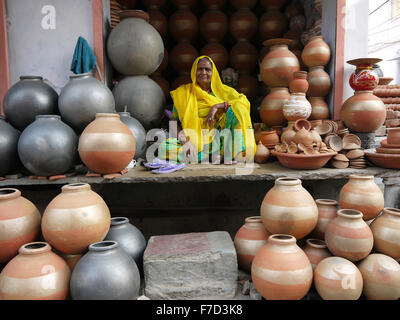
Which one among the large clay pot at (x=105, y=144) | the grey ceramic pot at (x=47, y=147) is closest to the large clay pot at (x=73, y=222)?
the large clay pot at (x=105, y=144)

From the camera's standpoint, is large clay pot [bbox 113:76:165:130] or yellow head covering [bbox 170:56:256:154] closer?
yellow head covering [bbox 170:56:256:154]

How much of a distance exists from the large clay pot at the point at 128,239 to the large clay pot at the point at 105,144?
0.62 metres

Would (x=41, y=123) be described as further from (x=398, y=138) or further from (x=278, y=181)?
(x=398, y=138)

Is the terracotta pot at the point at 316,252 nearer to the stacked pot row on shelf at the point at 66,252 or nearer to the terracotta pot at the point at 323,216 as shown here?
the terracotta pot at the point at 323,216

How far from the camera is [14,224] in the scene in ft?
8.49

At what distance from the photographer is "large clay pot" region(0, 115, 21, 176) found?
3352 millimetres

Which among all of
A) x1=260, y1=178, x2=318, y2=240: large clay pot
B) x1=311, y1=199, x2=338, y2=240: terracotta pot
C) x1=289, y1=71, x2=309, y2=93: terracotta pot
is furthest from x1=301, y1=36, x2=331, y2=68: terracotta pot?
x1=260, y1=178, x2=318, y2=240: large clay pot

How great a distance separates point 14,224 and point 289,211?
2.24 m

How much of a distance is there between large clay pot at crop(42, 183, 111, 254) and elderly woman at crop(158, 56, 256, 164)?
1516 millimetres

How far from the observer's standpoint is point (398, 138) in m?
3.63

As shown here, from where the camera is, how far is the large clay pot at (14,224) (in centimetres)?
256

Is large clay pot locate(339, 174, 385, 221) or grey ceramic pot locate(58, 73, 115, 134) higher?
grey ceramic pot locate(58, 73, 115, 134)

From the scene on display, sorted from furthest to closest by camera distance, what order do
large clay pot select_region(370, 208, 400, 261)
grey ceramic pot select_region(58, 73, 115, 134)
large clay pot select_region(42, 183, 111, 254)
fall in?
grey ceramic pot select_region(58, 73, 115, 134) → large clay pot select_region(370, 208, 400, 261) → large clay pot select_region(42, 183, 111, 254)

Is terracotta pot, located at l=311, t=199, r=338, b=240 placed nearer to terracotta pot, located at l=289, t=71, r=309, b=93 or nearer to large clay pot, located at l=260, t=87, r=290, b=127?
terracotta pot, located at l=289, t=71, r=309, b=93
